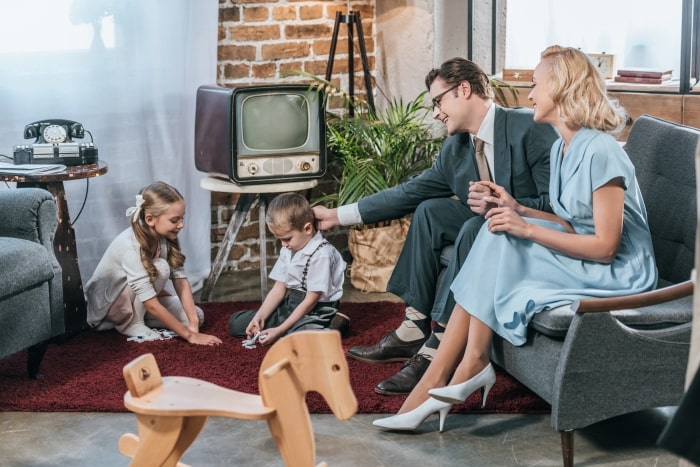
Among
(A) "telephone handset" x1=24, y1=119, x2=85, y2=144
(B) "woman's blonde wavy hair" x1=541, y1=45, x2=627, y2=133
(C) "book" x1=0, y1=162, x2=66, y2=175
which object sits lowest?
(C) "book" x1=0, y1=162, x2=66, y2=175

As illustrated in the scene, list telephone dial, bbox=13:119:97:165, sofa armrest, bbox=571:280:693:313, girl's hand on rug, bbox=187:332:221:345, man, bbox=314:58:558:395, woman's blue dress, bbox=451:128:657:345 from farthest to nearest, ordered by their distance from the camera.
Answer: telephone dial, bbox=13:119:97:165, girl's hand on rug, bbox=187:332:221:345, man, bbox=314:58:558:395, woman's blue dress, bbox=451:128:657:345, sofa armrest, bbox=571:280:693:313

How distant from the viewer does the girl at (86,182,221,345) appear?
386 cm

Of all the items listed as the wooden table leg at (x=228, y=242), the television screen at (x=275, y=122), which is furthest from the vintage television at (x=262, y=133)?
the wooden table leg at (x=228, y=242)

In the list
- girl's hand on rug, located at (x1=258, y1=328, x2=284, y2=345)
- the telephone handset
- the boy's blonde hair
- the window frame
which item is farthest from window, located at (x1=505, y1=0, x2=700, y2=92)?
the telephone handset

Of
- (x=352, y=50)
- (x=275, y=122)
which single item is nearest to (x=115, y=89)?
(x=275, y=122)

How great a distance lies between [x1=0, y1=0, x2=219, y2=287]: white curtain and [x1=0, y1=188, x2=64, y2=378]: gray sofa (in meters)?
0.70

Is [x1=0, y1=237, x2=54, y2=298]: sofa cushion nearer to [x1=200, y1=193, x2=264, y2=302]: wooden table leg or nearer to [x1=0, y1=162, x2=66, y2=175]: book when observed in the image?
[x1=0, y1=162, x2=66, y2=175]: book

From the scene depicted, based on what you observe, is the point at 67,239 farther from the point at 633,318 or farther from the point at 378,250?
the point at 633,318

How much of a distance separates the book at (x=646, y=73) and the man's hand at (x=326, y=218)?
159 cm

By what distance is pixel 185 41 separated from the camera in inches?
185

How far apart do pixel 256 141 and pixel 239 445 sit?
5.40 ft

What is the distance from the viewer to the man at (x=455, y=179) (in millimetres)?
3463

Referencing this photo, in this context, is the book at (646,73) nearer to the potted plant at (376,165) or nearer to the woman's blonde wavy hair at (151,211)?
the potted plant at (376,165)

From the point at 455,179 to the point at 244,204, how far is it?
1236 mm
